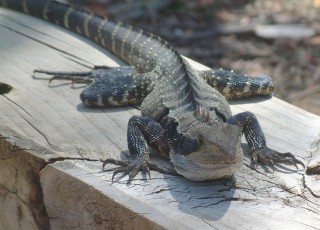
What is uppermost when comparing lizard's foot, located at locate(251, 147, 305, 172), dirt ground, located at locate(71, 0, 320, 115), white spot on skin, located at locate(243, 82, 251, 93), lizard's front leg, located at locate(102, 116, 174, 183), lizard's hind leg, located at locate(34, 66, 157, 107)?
lizard's foot, located at locate(251, 147, 305, 172)

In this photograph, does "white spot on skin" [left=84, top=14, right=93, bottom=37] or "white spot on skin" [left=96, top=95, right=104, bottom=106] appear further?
"white spot on skin" [left=84, top=14, right=93, bottom=37]

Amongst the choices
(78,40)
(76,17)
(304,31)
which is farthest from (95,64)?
(304,31)

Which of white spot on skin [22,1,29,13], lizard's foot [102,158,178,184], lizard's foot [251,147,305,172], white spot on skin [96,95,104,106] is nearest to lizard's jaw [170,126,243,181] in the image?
lizard's foot [102,158,178,184]

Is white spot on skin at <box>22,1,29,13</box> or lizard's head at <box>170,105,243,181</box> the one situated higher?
lizard's head at <box>170,105,243,181</box>

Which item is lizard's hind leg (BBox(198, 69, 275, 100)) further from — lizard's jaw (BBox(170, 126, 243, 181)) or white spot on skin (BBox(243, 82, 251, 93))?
lizard's jaw (BBox(170, 126, 243, 181))

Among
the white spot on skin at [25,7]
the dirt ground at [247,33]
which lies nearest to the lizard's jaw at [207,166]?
the white spot on skin at [25,7]

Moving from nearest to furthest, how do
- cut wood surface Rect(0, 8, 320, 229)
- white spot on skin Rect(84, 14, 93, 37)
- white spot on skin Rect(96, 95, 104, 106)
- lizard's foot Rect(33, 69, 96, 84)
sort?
cut wood surface Rect(0, 8, 320, 229) < white spot on skin Rect(96, 95, 104, 106) < lizard's foot Rect(33, 69, 96, 84) < white spot on skin Rect(84, 14, 93, 37)

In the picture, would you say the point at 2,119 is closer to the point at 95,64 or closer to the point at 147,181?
the point at 147,181
